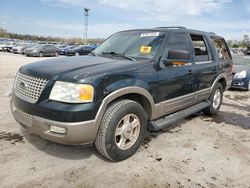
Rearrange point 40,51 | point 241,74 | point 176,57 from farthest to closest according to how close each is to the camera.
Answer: point 40,51 → point 241,74 → point 176,57

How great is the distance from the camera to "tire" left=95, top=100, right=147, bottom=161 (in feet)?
9.90

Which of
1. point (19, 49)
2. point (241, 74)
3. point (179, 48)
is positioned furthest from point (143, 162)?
point (19, 49)

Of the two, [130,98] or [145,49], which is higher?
[145,49]

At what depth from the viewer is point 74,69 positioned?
305 cm

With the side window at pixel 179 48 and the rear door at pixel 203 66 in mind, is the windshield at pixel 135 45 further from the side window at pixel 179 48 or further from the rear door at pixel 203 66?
the rear door at pixel 203 66

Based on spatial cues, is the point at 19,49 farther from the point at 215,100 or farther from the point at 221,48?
the point at 215,100

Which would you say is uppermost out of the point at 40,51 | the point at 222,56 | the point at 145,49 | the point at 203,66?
the point at 145,49

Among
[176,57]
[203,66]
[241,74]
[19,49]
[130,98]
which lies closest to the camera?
[130,98]

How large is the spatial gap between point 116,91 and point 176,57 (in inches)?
49.4

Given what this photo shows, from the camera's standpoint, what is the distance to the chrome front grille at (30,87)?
2.95m

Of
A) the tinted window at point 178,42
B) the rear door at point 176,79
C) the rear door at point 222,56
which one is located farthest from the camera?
the rear door at point 222,56

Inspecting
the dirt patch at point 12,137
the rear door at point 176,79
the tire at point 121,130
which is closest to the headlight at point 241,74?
the rear door at point 176,79

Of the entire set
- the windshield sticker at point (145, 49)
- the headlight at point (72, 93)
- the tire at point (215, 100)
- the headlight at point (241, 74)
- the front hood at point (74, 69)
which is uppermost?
the windshield sticker at point (145, 49)

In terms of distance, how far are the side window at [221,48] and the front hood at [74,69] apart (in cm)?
304
